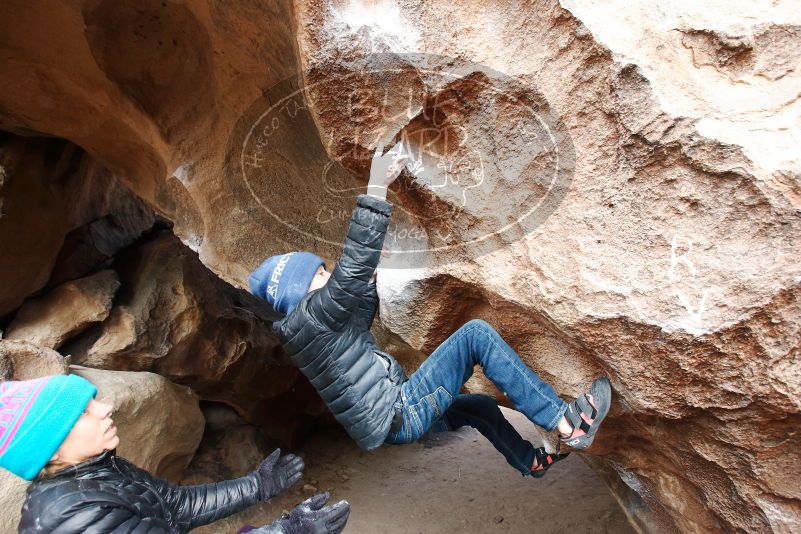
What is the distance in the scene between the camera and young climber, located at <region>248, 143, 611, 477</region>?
1.46 meters

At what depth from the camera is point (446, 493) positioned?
356 cm

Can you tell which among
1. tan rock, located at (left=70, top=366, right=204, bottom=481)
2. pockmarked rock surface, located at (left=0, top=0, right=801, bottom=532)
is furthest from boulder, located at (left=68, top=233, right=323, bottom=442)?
pockmarked rock surface, located at (left=0, top=0, right=801, bottom=532)

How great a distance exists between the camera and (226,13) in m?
1.99

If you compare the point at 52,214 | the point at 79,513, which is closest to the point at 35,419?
the point at 79,513

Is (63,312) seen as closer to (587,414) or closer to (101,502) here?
(101,502)

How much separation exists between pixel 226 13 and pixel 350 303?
1.29 m

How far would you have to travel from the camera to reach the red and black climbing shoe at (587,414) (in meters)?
1.49

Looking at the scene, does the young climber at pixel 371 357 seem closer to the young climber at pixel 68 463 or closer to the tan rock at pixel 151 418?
the young climber at pixel 68 463

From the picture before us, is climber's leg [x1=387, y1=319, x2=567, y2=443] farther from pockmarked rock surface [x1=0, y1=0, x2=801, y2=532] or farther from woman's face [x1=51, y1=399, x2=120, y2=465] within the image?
woman's face [x1=51, y1=399, x2=120, y2=465]

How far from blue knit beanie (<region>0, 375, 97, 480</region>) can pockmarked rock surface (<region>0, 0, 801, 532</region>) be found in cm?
105

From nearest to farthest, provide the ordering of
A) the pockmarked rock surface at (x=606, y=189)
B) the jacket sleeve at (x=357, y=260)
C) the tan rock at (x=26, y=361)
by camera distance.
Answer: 1. the pockmarked rock surface at (x=606, y=189)
2. the jacket sleeve at (x=357, y=260)
3. the tan rock at (x=26, y=361)

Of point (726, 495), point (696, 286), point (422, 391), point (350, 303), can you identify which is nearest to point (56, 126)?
point (350, 303)

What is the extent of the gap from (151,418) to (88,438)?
162 cm

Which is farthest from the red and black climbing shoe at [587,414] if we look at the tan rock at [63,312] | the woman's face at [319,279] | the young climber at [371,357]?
the tan rock at [63,312]
